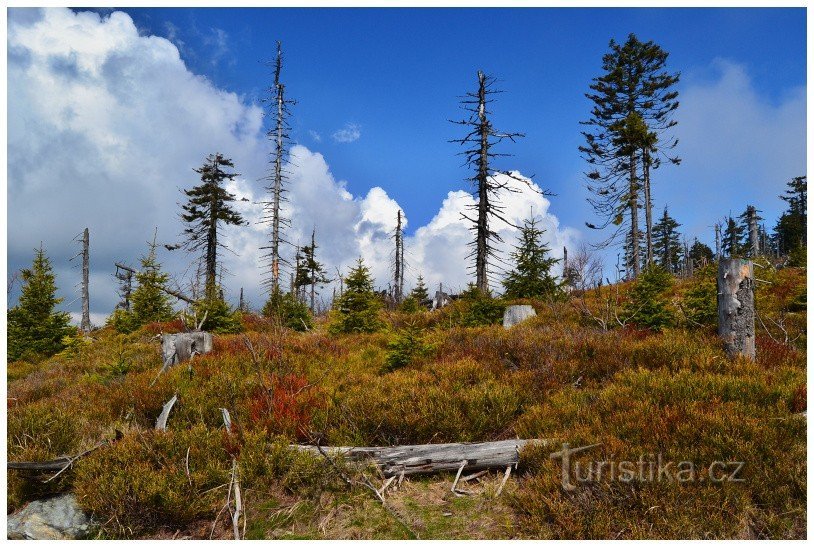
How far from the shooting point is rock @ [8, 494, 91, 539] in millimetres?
3807

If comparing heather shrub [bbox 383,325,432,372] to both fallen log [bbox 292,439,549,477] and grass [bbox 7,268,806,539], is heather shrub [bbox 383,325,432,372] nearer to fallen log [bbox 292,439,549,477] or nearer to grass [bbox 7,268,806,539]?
grass [bbox 7,268,806,539]

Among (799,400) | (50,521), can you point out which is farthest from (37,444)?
(799,400)

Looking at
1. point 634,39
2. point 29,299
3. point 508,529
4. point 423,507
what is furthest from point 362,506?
point 634,39

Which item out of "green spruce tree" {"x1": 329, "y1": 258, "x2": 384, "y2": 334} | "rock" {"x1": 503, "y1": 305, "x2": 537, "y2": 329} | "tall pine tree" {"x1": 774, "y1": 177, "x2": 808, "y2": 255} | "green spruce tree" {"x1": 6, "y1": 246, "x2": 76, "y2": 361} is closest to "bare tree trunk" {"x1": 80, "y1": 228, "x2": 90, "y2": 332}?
"green spruce tree" {"x1": 6, "y1": 246, "x2": 76, "y2": 361}

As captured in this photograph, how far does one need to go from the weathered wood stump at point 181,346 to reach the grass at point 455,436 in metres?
1.12

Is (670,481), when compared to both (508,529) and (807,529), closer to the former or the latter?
(807,529)

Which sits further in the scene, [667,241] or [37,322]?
[667,241]

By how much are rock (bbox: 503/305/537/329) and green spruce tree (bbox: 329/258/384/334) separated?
4146mm

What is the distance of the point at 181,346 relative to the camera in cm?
916

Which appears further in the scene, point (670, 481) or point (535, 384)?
point (535, 384)

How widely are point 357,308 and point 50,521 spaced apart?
11.0 metres

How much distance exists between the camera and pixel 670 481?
359 centimetres

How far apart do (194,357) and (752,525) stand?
8.98 m

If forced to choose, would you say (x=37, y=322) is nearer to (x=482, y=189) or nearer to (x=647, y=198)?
(x=482, y=189)
